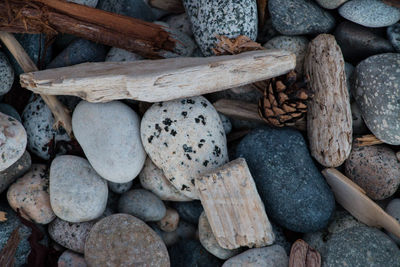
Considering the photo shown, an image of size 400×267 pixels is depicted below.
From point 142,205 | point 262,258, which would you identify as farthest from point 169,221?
point 262,258

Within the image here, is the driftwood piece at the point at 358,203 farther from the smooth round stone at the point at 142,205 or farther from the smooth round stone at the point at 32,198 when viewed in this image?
the smooth round stone at the point at 32,198

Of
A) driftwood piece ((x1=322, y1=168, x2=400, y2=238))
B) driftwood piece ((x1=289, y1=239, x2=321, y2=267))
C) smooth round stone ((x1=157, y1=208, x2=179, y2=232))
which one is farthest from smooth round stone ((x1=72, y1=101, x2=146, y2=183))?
driftwood piece ((x1=322, y1=168, x2=400, y2=238))

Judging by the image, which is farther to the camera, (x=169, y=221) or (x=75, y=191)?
(x=169, y=221)

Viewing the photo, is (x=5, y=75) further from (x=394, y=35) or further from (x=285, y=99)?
(x=394, y=35)

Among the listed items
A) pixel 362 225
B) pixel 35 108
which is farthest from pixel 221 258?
pixel 35 108

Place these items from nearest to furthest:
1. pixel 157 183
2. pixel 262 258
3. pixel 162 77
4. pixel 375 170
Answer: pixel 162 77 < pixel 262 258 < pixel 375 170 < pixel 157 183

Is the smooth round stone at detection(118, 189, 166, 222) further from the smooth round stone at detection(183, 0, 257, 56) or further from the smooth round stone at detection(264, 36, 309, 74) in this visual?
the smooth round stone at detection(264, 36, 309, 74)
